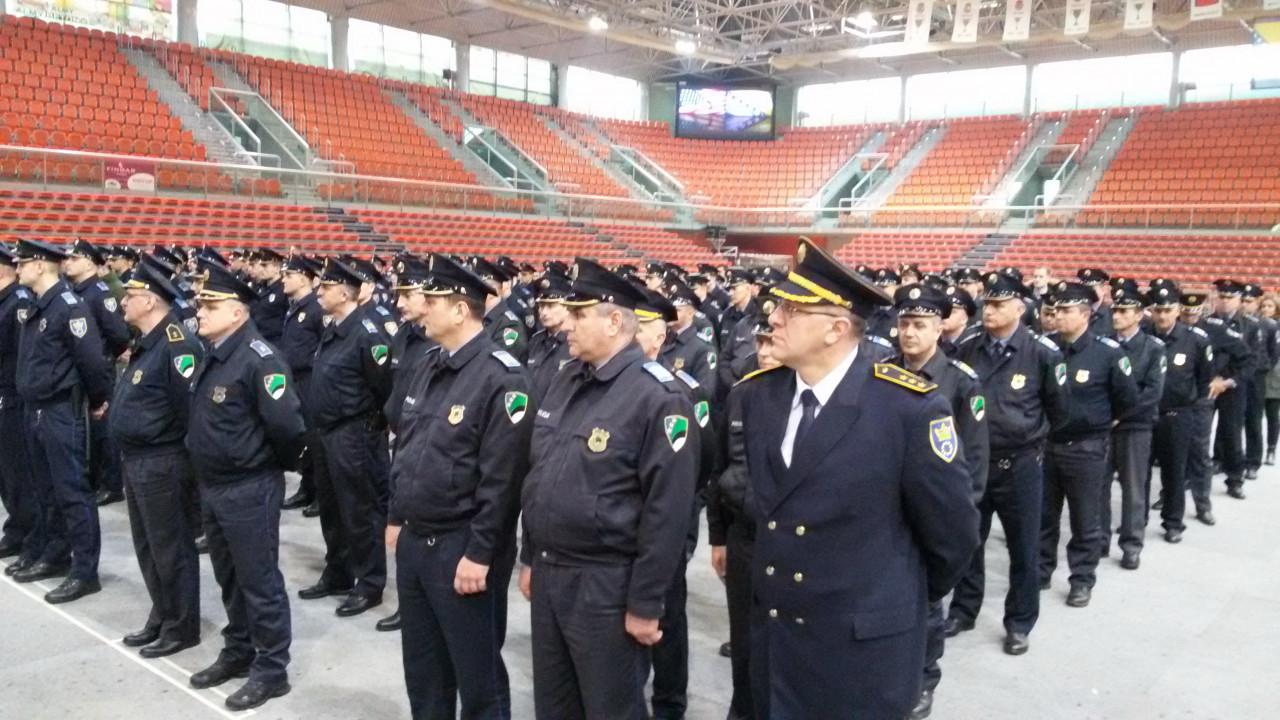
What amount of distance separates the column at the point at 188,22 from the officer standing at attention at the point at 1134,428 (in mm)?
19993

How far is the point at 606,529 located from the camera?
2451mm

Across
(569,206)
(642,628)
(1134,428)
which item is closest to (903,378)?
(642,628)

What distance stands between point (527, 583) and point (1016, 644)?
2.63 metres

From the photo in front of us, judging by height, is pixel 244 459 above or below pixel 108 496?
above

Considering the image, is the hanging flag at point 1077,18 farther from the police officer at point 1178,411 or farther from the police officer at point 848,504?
the police officer at point 848,504

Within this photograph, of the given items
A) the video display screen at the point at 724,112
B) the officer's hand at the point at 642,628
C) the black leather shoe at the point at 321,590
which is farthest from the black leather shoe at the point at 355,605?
the video display screen at the point at 724,112

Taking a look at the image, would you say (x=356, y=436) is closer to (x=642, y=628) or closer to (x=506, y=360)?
(x=506, y=360)

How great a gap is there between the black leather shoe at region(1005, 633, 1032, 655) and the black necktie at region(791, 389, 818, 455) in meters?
2.63

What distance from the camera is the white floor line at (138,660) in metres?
A: 3.39

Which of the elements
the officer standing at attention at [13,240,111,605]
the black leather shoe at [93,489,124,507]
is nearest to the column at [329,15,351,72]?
the black leather shoe at [93,489,124,507]

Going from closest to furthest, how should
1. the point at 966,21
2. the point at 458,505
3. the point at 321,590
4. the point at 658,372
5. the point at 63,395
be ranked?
1. the point at 658,372
2. the point at 458,505
3. the point at 63,395
4. the point at 321,590
5. the point at 966,21

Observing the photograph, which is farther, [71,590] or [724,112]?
[724,112]

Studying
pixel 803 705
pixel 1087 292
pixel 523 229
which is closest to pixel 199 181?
pixel 523 229

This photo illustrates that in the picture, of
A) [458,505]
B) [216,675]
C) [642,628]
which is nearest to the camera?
[642,628]
